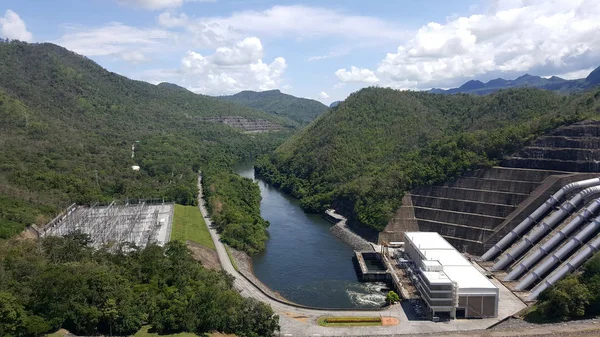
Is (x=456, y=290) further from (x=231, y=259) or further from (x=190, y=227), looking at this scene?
(x=190, y=227)

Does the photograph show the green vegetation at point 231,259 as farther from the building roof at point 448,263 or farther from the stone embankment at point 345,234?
the building roof at point 448,263

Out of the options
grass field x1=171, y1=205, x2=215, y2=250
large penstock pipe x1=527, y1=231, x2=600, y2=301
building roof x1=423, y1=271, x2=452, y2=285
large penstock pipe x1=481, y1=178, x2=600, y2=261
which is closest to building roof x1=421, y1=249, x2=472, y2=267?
building roof x1=423, y1=271, x2=452, y2=285

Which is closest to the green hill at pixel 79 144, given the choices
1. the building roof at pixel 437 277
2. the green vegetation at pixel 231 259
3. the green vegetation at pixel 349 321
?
the green vegetation at pixel 231 259

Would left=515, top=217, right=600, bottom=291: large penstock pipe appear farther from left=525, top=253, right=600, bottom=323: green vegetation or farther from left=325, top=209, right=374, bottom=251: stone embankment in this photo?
left=325, top=209, right=374, bottom=251: stone embankment

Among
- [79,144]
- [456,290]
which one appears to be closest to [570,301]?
[456,290]

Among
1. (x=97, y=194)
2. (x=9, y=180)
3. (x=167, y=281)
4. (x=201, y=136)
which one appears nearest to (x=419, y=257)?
(x=167, y=281)

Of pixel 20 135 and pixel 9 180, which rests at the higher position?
pixel 20 135

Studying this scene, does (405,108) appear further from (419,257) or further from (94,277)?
(94,277)
